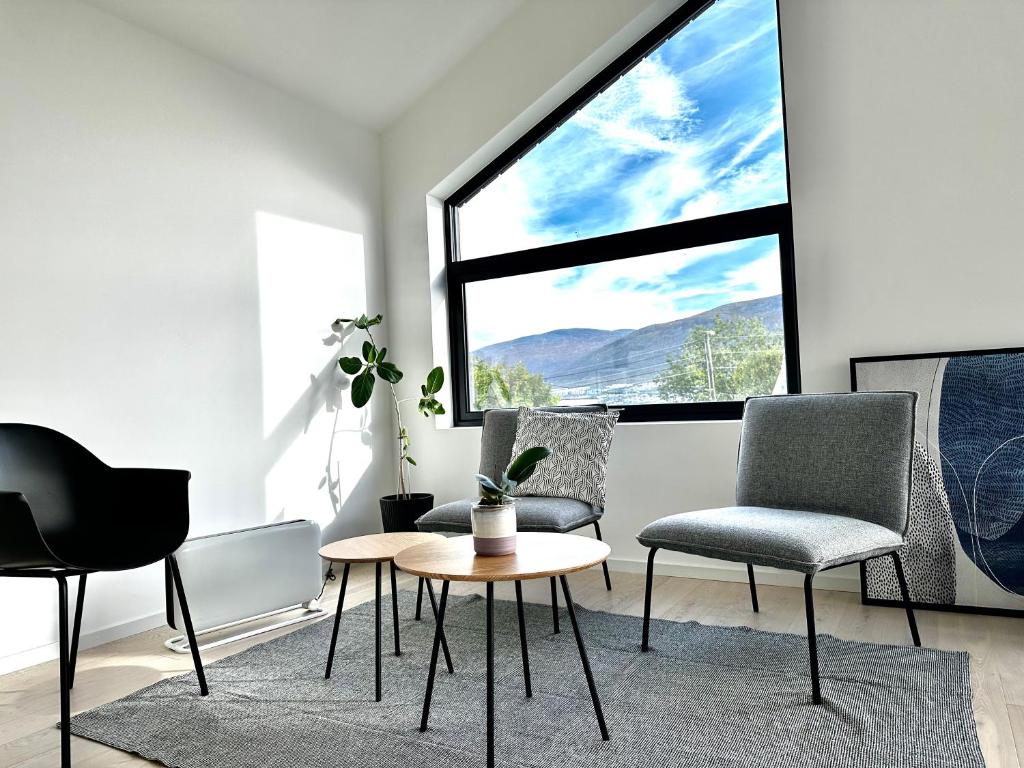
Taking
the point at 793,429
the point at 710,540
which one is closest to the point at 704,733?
the point at 710,540

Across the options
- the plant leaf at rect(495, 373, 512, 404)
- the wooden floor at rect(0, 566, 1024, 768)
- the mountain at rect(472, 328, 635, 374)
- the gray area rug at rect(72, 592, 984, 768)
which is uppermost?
the mountain at rect(472, 328, 635, 374)

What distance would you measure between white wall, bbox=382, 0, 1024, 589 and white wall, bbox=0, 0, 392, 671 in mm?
1475

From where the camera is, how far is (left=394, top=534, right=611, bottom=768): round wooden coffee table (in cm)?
180

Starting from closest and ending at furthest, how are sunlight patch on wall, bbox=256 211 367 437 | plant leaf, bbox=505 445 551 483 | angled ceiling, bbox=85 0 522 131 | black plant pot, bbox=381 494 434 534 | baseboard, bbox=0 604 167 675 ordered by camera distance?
1. plant leaf, bbox=505 445 551 483
2. baseboard, bbox=0 604 167 675
3. angled ceiling, bbox=85 0 522 131
4. sunlight patch on wall, bbox=256 211 367 437
5. black plant pot, bbox=381 494 434 534

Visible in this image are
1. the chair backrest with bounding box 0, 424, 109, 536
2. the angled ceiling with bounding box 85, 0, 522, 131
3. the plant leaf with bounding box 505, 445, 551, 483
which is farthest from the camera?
the angled ceiling with bounding box 85, 0, 522, 131

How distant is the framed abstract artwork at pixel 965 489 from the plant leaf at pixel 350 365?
8.80 ft

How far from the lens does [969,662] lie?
A: 2.31m

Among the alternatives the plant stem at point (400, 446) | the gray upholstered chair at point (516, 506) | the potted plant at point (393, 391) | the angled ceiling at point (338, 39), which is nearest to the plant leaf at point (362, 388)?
the potted plant at point (393, 391)

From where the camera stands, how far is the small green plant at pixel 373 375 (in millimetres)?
4176

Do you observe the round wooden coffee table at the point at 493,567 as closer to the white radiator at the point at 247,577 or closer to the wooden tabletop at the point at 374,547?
the wooden tabletop at the point at 374,547

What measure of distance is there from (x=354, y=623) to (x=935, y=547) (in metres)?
2.29

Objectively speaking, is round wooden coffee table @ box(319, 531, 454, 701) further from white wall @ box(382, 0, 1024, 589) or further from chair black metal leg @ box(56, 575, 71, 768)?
white wall @ box(382, 0, 1024, 589)

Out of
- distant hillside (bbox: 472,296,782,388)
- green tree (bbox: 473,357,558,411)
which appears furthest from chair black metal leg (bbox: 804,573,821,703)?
green tree (bbox: 473,357,558,411)

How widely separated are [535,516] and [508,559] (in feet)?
3.04
